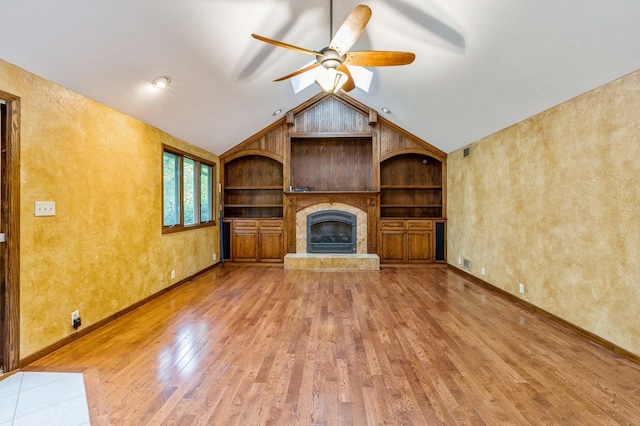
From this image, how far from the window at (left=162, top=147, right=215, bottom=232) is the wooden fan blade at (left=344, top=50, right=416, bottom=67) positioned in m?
3.00

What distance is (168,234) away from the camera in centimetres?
438

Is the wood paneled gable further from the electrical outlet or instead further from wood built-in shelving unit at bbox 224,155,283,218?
the electrical outlet

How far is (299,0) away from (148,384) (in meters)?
3.55

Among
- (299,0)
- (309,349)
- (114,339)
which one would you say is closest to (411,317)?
(309,349)

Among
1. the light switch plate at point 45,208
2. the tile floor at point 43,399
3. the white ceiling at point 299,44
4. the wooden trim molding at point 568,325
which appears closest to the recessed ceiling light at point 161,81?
the white ceiling at point 299,44

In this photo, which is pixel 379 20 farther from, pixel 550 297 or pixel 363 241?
pixel 363 241

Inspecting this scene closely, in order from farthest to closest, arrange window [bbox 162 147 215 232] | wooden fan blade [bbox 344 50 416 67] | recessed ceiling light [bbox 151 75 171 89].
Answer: window [bbox 162 147 215 232]
recessed ceiling light [bbox 151 75 171 89]
wooden fan blade [bbox 344 50 416 67]

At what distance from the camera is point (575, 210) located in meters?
2.94

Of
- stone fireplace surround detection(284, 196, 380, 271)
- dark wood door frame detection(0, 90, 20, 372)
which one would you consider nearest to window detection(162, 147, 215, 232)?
stone fireplace surround detection(284, 196, 380, 271)

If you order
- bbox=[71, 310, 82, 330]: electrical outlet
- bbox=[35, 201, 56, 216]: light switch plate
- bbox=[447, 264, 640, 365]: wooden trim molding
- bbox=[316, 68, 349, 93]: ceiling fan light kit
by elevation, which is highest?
bbox=[316, 68, 349, 93]: ceiling fan light kit

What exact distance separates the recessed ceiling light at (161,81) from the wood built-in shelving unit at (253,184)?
3.45 metres

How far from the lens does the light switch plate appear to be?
8.00 feet

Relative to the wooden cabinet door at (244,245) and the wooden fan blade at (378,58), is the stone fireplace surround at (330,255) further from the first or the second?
the wooden fan blade at (378,58)

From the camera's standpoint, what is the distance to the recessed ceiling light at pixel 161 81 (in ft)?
10.5
